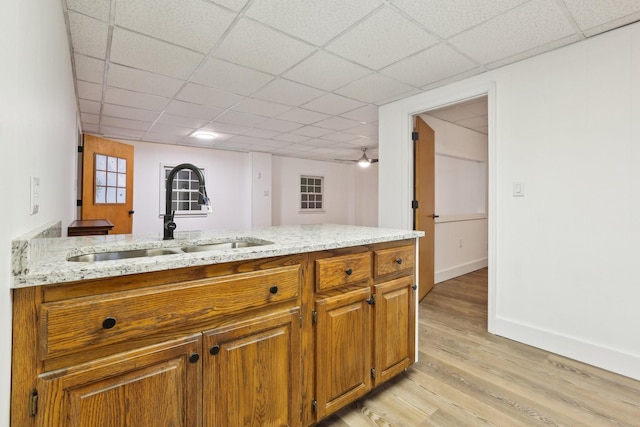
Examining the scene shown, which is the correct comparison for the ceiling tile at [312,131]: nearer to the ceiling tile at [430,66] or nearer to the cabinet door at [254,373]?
the ceiling tile at [430,66]

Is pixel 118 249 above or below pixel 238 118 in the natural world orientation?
below

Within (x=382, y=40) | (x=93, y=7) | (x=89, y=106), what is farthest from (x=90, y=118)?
(x=382, y=40)

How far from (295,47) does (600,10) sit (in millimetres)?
2005

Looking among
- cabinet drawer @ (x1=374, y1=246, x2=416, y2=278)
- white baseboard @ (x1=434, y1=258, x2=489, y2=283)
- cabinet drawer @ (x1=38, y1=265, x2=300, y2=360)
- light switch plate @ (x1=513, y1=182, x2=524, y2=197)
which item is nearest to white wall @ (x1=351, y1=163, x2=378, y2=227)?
white baseboard @ (x1=434, y1=258, x2=489, y2=283)

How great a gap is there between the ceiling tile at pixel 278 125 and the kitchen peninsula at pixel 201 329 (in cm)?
305

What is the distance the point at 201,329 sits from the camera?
3.55 ft

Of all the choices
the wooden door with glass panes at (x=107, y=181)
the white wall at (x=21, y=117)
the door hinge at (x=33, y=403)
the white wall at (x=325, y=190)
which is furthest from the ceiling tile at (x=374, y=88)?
the white wall at (x=325, y=190)

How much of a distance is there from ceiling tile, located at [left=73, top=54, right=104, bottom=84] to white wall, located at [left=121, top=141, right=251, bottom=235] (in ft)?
9.64

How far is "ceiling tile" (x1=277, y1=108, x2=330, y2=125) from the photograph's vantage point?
3943 millimetres

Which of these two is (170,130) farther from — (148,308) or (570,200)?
(570,200)

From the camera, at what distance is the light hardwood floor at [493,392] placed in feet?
5.20

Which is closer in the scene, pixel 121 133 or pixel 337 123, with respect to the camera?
pixel 337 123

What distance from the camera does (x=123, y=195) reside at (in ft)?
15.7

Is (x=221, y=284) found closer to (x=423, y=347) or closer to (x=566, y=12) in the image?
(x=423, y=347)
